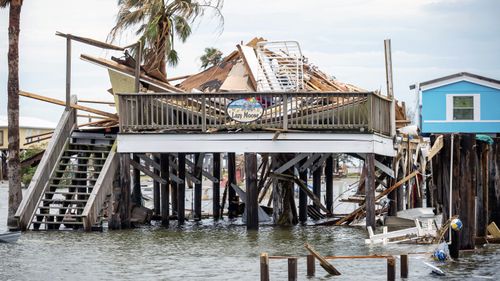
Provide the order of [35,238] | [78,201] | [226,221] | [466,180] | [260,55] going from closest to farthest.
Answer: [466,180] < [35,238] < [78,201] < [260,55] < [226,221]

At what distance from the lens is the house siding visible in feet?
155

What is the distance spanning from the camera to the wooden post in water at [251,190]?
33438 millimetres

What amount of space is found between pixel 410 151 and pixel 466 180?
53.3ft

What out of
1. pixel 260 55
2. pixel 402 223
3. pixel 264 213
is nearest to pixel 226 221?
pixel 264 213

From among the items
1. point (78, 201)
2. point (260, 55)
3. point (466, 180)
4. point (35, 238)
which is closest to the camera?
point (466, 180)

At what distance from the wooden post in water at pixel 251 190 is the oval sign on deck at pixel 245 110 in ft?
3.30

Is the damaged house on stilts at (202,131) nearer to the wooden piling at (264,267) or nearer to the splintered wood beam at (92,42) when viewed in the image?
the splintered wood beam at (92,42)

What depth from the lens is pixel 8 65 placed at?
35.9 metres

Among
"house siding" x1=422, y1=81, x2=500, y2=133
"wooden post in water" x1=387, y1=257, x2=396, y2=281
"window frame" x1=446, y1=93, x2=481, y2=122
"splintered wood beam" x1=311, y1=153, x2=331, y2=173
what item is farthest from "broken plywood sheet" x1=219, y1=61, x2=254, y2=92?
"wooden post in water" x1=387, y1=257, x2=396, y2=281

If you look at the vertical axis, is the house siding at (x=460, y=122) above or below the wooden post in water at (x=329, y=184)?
above

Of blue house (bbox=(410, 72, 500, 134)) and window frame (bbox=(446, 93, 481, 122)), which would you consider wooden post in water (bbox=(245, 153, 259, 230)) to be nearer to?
blue house (bbox=(410, 72, 500, 134))

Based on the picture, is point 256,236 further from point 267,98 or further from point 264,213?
point 264,213

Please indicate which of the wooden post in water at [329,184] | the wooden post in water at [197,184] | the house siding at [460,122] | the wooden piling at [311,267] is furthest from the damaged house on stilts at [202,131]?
the house siding at [460,122]

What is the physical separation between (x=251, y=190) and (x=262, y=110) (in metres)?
2.22
